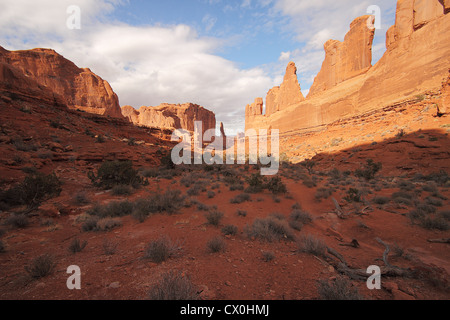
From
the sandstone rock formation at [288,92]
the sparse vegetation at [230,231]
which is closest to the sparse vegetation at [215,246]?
the sparse vegetation at [230,231]

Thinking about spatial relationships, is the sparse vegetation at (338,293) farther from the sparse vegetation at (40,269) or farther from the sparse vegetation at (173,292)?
the sparse vegetation at (40,269)

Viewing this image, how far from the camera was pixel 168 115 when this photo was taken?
223 feet

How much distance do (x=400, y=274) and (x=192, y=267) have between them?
10.9 feet

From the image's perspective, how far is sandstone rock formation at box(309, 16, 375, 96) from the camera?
3618cm

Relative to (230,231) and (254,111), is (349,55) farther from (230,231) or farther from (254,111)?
(230,231)

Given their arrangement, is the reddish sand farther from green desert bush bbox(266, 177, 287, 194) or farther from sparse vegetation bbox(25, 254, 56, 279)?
green desert bush bbox(266, 177, 287, 194)

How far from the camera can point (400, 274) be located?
2621 millimetres

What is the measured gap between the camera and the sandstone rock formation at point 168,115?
217 feet

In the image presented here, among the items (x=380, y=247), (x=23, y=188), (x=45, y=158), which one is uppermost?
(x=45, y=158)

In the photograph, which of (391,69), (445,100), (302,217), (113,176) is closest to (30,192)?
(113,176)

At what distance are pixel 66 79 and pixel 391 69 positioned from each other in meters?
62.1

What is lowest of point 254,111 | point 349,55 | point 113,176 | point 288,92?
point 113,176
